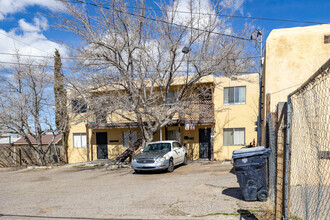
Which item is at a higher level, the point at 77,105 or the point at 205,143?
the point at 77,105

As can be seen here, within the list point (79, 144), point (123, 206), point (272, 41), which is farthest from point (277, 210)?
point (79, 144)

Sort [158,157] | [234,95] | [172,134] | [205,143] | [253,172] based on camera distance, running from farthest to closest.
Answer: [172,134] < [205,143] < [234,95] < [158,157] < [253,172]

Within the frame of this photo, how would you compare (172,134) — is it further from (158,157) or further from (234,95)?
(158,157)

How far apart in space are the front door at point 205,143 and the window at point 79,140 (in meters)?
9.04

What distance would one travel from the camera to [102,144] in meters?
19.9

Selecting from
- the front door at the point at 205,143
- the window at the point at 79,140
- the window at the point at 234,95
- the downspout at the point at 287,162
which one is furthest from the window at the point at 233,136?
the downspout at the point at 287,162

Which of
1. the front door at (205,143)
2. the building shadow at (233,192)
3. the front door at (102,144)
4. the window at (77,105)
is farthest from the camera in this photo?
the front door at (102,144)

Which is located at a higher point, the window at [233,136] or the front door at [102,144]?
the window at [233,136]

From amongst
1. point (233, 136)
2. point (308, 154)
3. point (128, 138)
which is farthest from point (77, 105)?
point (308, 154)

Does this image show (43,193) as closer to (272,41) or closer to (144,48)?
(144,48)

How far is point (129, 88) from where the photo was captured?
45.1 feet

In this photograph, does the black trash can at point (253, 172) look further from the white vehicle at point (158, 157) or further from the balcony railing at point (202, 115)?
the balcony railing at point (202, 115)

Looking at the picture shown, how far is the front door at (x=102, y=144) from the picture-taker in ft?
65.0

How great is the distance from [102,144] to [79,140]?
6.50ft
